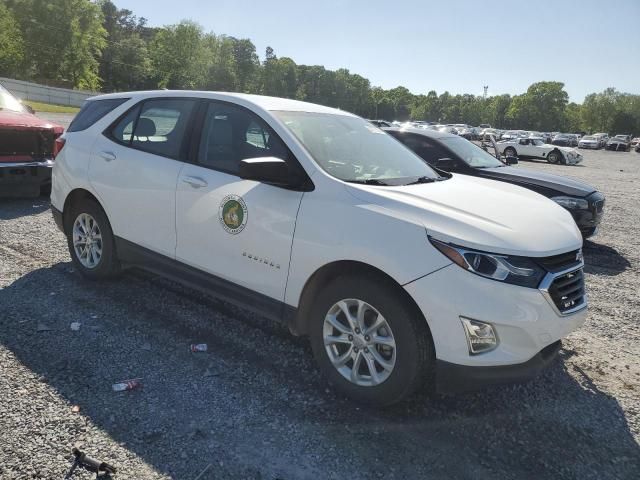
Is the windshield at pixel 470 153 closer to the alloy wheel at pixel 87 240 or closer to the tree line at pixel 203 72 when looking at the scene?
the alloy wheel at pixel 87 240

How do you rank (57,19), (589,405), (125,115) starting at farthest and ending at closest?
(57,19) → (125,115) → (589,405)

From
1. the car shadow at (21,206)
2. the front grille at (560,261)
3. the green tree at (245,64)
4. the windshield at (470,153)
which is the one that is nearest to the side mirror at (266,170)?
the front grille at (560,261)

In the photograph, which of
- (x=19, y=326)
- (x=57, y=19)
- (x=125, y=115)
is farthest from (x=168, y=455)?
(x=57, y=19)

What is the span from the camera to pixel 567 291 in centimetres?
293

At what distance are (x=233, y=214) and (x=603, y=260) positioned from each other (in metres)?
5.84

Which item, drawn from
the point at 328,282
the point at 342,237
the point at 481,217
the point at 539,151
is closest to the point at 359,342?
the point at 328,282

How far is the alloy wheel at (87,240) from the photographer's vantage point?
4727 millimetres

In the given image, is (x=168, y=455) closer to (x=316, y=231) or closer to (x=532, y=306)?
(x=316, y=231)

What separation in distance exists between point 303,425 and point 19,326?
244 cm

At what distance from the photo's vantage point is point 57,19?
59.4m

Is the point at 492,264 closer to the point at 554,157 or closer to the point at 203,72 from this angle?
the point at 554,157

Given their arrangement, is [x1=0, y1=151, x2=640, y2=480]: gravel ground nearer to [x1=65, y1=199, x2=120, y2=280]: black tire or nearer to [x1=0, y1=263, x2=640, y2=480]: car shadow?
[x1=0, y1=263, x2=640, y2=480]: car shadow

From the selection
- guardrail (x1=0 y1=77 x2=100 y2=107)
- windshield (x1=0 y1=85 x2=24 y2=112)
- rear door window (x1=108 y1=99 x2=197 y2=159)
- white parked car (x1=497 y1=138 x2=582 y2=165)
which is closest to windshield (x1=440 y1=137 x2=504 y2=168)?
rear door window (x1=108 y1=99 x2=197 y2=159)

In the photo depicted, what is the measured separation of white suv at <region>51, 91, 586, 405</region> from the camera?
271 cm
